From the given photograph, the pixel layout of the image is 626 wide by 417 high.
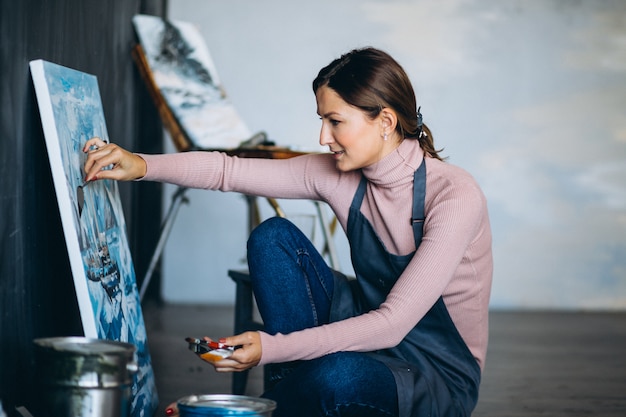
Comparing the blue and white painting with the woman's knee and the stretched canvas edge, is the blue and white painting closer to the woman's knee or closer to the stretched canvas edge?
the stretched canvas edge

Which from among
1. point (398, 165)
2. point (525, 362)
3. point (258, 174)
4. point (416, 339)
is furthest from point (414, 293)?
point (525, 362)

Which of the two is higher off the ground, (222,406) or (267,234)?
(267,234)

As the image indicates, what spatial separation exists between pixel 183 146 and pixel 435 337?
5.67 feet

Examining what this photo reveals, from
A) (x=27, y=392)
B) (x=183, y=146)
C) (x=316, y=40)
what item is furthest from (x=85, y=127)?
(x=316, y=40)

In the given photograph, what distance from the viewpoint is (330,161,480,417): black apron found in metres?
1.80

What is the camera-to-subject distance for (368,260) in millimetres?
2059

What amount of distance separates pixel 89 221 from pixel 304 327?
562mm

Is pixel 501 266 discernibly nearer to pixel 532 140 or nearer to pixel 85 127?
pixel 532 140

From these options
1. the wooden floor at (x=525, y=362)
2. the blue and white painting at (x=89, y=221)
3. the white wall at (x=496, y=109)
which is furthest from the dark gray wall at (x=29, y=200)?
the white wall at (x=496, y=109)

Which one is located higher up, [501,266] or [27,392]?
[27,392]

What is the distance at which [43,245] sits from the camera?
1953 mm

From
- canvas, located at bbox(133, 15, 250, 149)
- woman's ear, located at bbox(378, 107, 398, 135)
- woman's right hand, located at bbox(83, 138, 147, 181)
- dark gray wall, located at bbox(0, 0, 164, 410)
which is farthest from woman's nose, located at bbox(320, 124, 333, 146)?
canvas, located at bbox(133, 15, 250, 149)

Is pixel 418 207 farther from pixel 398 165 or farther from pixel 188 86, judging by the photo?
pixel 188 86

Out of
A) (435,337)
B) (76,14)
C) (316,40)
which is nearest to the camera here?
(435,337)
